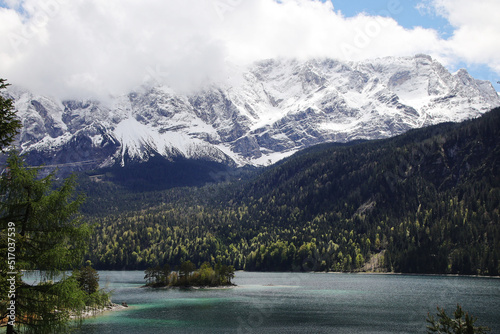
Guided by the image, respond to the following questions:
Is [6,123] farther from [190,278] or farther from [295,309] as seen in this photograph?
[190,278]

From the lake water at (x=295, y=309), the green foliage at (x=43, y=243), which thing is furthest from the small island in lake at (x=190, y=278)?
the green foliage at (x=43, y=243)

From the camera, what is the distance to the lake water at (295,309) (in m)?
94.3

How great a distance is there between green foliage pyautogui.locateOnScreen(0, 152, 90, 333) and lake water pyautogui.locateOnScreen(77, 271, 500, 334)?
67.4 meters

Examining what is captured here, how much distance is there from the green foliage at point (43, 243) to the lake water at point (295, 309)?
67446 millimetres

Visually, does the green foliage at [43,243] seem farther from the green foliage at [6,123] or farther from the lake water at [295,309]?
the lake water at [295,309]

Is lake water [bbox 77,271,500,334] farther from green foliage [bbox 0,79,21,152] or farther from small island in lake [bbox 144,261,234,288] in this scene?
green foliage [bbox 0,79,21,152]

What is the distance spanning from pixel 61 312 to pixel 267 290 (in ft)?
503

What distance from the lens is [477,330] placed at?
3469cm

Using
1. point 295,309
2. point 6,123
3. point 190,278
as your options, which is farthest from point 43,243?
point 190,278

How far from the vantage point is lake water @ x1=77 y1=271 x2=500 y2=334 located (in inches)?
3713

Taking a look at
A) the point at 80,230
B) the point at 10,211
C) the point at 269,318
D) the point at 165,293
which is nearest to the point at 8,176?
the point at 10,211

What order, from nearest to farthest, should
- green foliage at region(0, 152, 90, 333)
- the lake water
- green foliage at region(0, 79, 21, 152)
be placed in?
green foliage at region(0, 79, 21, 152) < green foliage at region(0, 152, 90, 333) < the lake water

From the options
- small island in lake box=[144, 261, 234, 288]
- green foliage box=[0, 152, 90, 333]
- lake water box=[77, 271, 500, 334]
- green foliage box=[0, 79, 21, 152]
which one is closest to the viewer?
green foliage box=[0, 79, 21, 152]

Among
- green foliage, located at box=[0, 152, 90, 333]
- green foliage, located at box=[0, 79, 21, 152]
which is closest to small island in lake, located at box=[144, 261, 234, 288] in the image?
green foliage, located at box=[0, 152, 90, 333]
